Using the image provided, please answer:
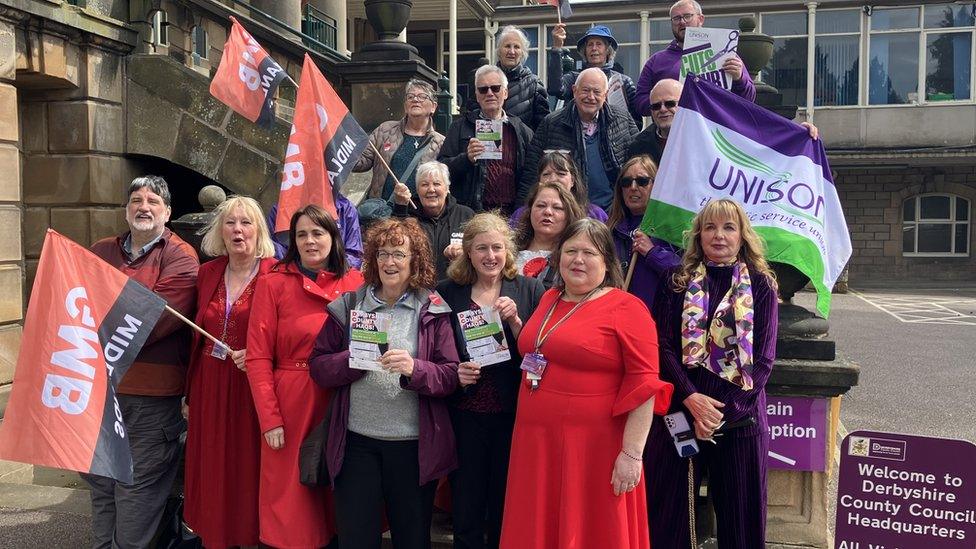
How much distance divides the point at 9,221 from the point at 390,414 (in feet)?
15.8

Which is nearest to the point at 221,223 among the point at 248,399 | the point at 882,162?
the point at 248,399

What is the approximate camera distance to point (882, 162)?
85.3 ft

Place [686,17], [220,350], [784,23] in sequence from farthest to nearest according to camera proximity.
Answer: [784,23], [686,17], [220,350]

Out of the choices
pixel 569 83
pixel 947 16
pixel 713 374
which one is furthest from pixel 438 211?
pixel 947 16

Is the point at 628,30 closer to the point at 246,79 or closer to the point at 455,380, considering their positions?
the point at 246,79

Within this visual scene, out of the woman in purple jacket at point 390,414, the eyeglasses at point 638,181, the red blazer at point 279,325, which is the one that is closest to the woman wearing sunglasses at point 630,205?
the eyeglasses at point 638,181

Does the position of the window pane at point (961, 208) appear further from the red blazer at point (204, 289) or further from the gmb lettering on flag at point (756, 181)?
the red blazer at point (204, 289)

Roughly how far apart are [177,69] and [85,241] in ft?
5.85

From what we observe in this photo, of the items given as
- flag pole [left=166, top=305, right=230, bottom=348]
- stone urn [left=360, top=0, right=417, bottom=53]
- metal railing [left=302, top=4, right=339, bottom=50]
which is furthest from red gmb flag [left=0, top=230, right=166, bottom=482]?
metal railing [left=302, top=4, right=339, bottom=50]

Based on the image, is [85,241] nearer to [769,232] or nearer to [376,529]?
[376,529]

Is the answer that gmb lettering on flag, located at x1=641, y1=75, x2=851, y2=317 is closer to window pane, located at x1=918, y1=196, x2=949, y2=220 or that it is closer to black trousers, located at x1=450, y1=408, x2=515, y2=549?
black trousers, located at x1=450, y1=408, x2=515, y2=549

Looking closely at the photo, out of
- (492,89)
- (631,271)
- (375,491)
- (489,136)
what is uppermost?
(492,89)

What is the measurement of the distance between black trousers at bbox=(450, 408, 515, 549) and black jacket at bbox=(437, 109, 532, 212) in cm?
214

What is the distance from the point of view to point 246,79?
539 centimetres
